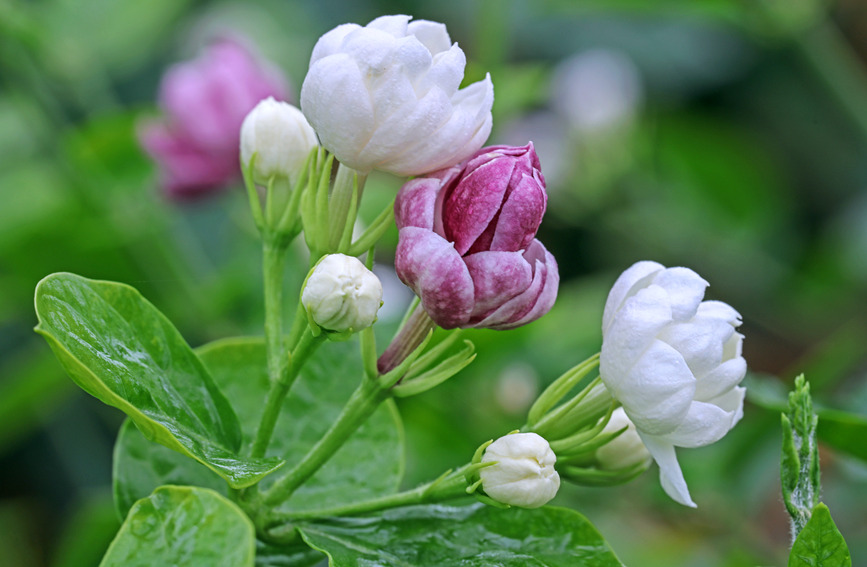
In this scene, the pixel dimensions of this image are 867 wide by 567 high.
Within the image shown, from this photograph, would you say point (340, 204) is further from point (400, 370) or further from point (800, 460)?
point (800, 460)

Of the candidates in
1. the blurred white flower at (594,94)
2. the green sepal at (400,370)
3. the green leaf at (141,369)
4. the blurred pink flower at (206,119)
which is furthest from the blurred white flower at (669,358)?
the blurred white flower at (594,94)

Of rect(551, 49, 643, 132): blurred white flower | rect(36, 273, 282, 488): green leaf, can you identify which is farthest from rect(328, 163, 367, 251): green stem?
rect(551, 49, 643, 132): blurred white flower

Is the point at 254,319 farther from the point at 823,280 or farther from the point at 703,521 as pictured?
the point at 823,280

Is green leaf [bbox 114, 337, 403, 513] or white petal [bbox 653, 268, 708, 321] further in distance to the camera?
green leaf [bbox 114, 337, 403, 513]

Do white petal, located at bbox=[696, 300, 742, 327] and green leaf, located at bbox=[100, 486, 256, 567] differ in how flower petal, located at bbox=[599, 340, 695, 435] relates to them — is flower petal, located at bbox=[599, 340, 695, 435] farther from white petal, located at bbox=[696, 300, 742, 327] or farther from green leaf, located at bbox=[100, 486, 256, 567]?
green leaf, located at bbox=[100, 486, 256, 567]

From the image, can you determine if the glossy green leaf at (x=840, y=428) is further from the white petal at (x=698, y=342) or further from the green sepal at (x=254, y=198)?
the green sepal at (x=254, y=198)

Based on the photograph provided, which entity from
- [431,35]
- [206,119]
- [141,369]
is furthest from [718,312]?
[206,119]

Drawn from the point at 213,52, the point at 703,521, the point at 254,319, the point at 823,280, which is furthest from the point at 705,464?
the point at 823,280
